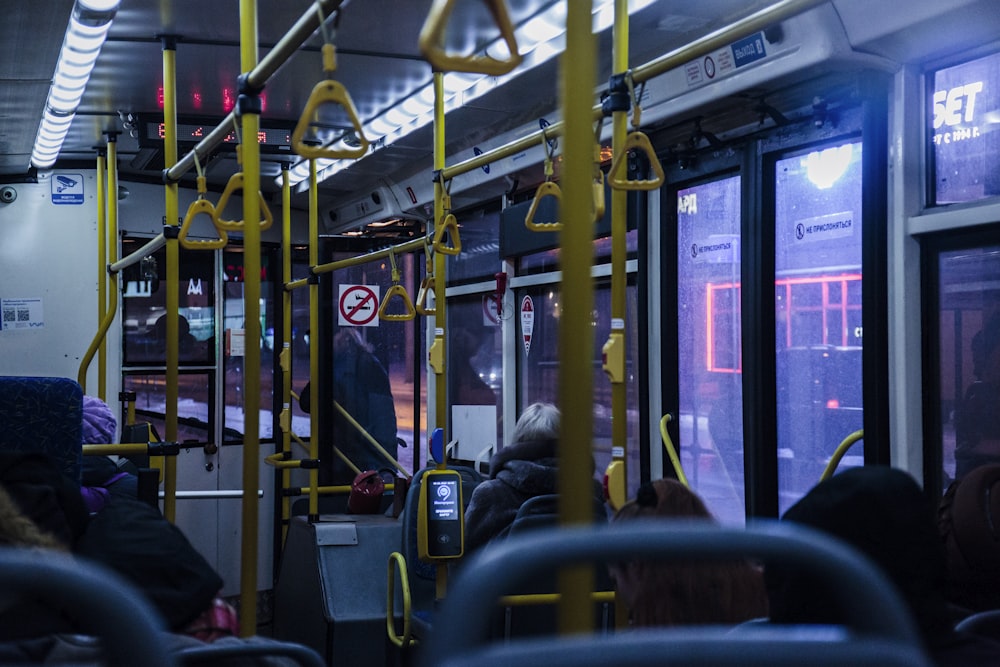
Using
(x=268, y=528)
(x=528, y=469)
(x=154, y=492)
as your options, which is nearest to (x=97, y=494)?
(x=154, y=492)

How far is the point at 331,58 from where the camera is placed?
2.46 m

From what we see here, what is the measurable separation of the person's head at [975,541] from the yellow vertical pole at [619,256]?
937 mm

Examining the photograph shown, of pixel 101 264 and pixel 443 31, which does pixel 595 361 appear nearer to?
pixel 101 264

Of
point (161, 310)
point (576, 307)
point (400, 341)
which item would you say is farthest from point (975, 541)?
point (161, 310)

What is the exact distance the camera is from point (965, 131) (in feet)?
11.6

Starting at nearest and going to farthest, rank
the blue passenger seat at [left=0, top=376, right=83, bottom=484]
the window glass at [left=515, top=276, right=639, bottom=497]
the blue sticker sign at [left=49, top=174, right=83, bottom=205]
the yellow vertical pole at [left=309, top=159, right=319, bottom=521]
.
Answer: the blue passenger seat at [left=0, top=376, right=83, bottom=484] < the window glass at [left=515, top=276, right=639, bottom=497] < the yellow vertical pole at [left=309, top=159, right=319, bottom=521] < the blue sticker sign at [left=49, top=174, right=83, bottom=205]

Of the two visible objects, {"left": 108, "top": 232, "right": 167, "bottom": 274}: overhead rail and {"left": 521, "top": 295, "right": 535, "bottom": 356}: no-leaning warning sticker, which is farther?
{"left": 521, "top": 295, "right": 535, "bottom": 356}: no-leaning warning sticker

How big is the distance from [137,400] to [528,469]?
15.8ft

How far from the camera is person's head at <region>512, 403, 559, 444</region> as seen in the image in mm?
4355

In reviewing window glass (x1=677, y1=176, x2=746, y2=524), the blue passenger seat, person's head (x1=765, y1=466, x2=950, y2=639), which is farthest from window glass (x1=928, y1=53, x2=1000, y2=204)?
the blue passenger seat

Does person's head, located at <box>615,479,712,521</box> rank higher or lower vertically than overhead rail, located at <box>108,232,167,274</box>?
lower

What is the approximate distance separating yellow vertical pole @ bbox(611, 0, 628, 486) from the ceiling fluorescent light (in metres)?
2.09

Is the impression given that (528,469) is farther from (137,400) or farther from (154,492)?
(137,400)

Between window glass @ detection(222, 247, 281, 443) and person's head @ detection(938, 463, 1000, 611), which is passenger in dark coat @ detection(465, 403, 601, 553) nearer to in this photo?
person's head @ detection(938, 463, 1000, 611)
